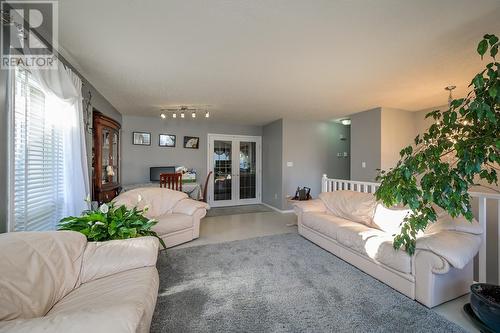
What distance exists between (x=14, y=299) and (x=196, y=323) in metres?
1.08

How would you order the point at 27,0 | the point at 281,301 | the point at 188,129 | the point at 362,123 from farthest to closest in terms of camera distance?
the point at 188,129 < the point at 362,123 < the point at 281,301 < the point at 27,0

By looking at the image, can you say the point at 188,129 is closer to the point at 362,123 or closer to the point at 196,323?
the point at 362,123

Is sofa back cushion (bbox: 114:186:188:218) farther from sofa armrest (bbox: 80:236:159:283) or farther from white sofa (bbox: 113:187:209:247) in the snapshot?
sofa armrest (bbox: 80:236:159:283)

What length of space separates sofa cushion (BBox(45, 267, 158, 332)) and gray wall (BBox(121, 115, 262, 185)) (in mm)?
4255

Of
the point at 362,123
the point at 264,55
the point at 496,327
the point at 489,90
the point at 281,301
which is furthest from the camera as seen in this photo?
the point at 362,123

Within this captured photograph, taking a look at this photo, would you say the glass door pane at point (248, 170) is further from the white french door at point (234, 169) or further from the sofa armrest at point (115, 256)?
the sofa armrest at point (115, 256)

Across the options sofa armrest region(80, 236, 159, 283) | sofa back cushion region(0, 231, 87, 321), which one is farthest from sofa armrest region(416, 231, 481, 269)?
sofa back cushion region(0, 231, 87, 321)

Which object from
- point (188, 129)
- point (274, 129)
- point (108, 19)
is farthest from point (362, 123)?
point (108, 19)

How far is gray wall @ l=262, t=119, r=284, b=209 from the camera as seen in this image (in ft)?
18.0

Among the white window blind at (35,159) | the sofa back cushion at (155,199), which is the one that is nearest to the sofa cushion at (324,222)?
the sofa back cushion at (155,199)

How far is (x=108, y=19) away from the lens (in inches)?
66.2

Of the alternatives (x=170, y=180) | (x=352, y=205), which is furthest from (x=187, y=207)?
(x=352, y=205)

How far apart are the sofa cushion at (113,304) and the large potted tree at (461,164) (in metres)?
1.85

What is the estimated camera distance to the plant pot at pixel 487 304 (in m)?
1.42
